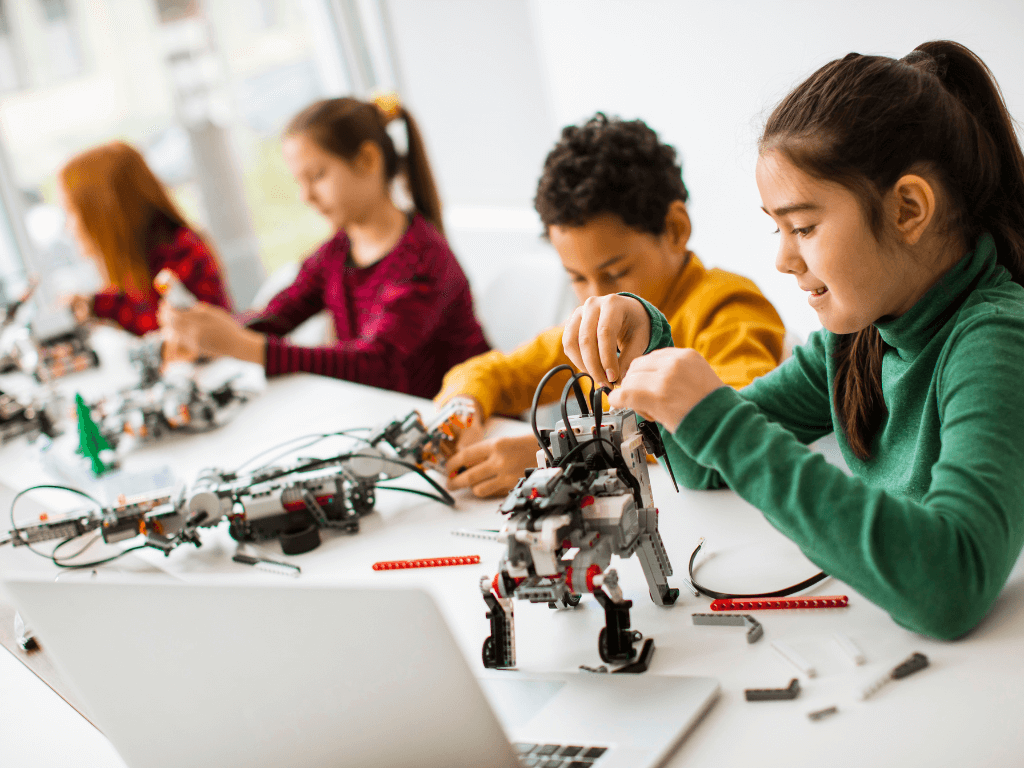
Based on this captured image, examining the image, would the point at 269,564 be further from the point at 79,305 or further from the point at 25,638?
the point at 79,305

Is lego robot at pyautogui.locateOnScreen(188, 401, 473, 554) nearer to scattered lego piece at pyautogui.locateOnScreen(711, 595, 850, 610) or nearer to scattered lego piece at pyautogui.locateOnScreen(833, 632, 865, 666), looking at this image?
scattered lego piece at pyautogui.locateOnScreen(711, 595, 850, 610)

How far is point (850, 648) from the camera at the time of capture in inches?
29.7

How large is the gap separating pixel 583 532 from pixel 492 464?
482 mm

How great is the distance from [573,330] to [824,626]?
1.37 ft

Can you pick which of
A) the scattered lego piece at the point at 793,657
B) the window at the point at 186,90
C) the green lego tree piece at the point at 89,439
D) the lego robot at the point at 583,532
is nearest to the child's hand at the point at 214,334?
the green lego tree piece at the point at 89,439

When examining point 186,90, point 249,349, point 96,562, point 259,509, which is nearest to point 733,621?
point 259,509

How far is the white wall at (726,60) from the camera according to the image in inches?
65.7

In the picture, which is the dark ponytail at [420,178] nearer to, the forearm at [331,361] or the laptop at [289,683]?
the forearm at [331,361]

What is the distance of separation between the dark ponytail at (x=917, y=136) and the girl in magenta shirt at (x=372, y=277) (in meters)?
1.24

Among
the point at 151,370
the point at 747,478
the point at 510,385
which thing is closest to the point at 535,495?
the point at 747,478

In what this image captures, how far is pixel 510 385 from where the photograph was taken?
156 centimetres

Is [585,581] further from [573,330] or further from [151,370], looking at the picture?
[151,370]

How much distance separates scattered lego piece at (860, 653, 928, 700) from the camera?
700 millimetres

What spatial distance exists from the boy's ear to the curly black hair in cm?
1
